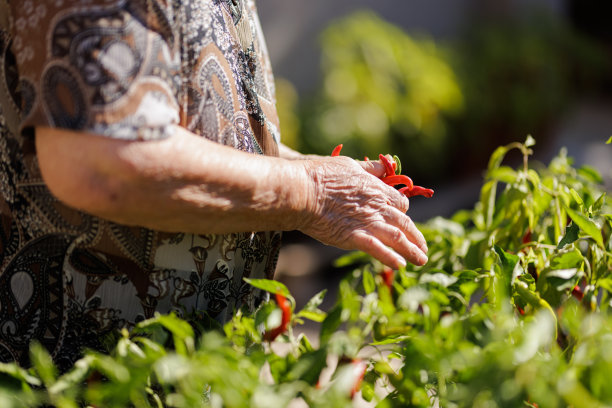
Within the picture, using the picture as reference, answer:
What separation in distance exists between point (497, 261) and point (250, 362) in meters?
0.49

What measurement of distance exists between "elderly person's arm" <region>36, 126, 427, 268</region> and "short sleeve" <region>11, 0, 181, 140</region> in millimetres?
25

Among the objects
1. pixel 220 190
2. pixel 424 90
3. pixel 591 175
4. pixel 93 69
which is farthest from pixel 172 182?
pixel 424 90

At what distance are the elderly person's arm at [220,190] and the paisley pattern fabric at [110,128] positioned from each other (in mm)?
41

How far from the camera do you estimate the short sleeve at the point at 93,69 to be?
0.97m

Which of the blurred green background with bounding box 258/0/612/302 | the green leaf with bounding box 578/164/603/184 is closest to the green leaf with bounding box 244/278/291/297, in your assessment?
the green leaf with bounding box 578/164/603/184

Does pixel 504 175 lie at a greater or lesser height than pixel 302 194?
lesser

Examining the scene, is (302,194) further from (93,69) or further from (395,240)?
(93,69)

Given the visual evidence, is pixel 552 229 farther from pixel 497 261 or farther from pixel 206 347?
pixel 206 347

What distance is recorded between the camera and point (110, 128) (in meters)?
0.96

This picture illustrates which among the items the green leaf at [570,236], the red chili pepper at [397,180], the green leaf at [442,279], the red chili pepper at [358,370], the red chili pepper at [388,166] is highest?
the red chili pepper at [388,166]

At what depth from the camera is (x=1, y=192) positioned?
4.07ft

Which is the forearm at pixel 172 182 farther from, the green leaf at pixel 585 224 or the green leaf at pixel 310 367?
the green leaf at pixel 585 224

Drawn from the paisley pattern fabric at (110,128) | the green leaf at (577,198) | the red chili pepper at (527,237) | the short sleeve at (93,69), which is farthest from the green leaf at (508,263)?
the short sleeve at (93,69)

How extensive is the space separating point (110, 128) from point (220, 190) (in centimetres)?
20
